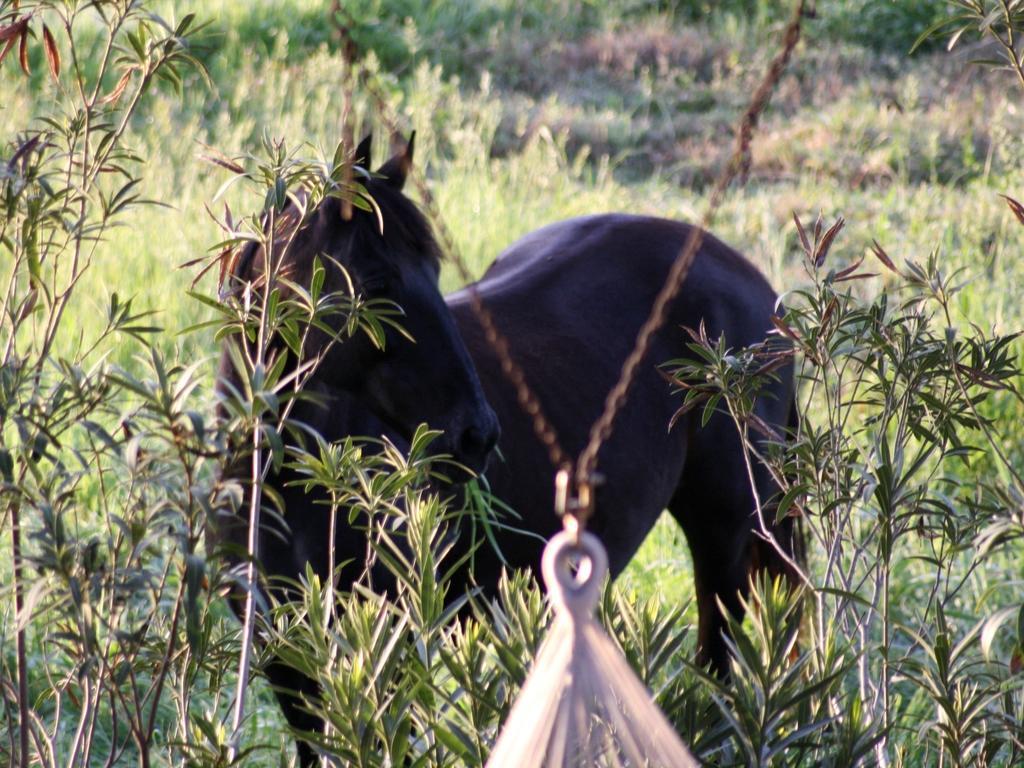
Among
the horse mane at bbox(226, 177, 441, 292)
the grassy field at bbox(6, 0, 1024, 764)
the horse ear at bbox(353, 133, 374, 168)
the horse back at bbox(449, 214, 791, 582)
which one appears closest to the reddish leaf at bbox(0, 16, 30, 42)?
the grassy field at bbox(6, 0, 1024, 764)

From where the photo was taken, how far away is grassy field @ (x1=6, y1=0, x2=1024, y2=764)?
5.05m

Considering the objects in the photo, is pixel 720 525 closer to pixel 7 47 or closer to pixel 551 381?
pixel 551 381

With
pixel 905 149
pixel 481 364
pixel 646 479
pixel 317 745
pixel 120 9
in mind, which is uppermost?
pixel 120 9

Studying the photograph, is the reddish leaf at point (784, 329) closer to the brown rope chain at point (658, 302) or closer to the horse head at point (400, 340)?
the brown rope chain at point (658, 302)

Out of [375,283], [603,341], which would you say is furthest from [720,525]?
[375,283]

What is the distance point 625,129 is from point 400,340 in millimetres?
7073

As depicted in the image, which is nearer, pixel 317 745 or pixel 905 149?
pixel 317 745

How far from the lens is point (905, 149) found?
815 centimetres

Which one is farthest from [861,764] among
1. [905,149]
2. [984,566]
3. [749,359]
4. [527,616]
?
[905,149]

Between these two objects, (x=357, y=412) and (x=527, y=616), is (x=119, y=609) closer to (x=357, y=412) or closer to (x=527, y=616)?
(x=527, y=616)

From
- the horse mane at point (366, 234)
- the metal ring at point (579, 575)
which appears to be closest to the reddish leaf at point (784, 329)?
the horse mane at point (366, 234)

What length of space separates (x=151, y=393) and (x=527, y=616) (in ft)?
1.42

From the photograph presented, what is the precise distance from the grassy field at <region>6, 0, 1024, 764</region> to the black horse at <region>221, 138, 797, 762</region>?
1.20 feet

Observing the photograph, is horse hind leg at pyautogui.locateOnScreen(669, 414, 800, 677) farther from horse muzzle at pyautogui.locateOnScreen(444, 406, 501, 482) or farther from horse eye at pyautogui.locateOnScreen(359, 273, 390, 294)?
horse eye at pyautogui.locateOnScreen(359, 273, 390, 294)
